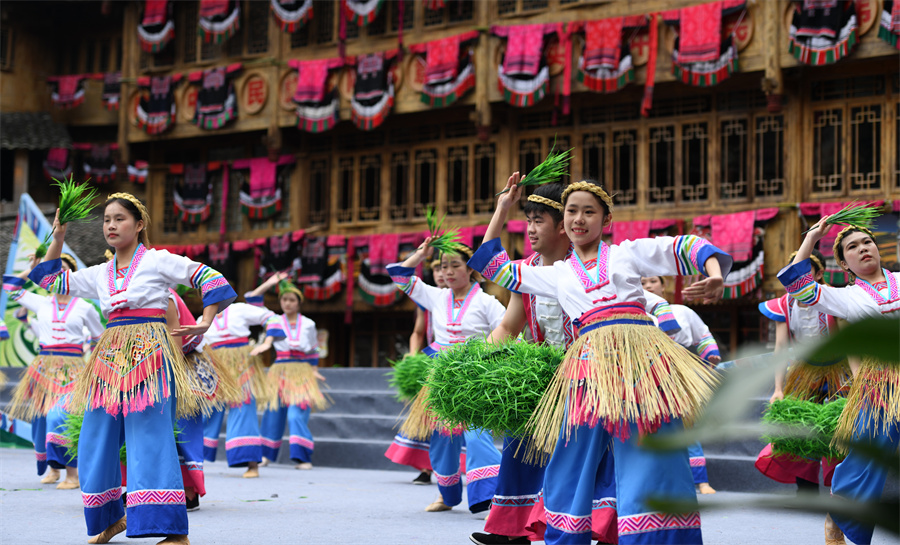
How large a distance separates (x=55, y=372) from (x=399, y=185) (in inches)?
426

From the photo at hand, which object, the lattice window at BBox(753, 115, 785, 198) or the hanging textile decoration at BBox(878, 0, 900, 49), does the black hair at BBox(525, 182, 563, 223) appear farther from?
the lattice window at BBox(753, 115, 785, 198)

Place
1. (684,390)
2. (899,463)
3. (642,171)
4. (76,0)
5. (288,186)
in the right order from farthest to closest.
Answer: (76,0) → (288,186) → (642,171) → (684,390) → (899,463)

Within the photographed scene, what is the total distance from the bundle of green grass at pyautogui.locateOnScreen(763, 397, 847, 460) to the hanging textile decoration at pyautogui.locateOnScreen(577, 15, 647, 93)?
10399 millimetres

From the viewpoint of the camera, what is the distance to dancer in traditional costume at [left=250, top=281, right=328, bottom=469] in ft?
37.2

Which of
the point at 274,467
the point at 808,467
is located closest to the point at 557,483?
the point at 808,467

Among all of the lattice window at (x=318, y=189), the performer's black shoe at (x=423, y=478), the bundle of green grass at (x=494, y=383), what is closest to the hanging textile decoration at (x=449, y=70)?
the lattice window at (x=318, y=189)

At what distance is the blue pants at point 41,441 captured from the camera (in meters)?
9.22

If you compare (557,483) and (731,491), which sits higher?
(557,483)

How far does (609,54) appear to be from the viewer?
15.5 m

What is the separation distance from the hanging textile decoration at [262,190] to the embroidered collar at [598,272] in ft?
52.8

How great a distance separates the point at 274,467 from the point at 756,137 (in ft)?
29.0

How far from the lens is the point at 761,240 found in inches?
575

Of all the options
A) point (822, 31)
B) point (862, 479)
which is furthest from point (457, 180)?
point (862, 479)

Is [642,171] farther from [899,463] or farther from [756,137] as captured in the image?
[899,463]
